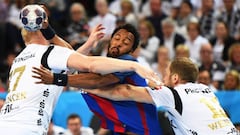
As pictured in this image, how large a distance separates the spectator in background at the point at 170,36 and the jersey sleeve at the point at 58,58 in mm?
8152

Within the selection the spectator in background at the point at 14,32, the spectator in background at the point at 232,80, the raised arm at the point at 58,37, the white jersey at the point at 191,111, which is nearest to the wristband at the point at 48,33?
the raised arm at the point at 58,37

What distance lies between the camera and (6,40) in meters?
17.0

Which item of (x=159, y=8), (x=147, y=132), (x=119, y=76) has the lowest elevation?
(x=147, y=132)

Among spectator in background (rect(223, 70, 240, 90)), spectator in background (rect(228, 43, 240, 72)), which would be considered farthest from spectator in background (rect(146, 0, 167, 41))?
spectator in background (rect(223, 70, 240, 90))

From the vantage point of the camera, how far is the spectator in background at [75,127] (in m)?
12.6

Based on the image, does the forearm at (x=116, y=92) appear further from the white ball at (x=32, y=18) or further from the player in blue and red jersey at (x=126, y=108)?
the white ball at (x=32, y=18)

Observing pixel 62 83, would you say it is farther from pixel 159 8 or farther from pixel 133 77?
pixel 159 8

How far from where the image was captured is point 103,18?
16891mm

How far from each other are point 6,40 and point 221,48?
15.9ft

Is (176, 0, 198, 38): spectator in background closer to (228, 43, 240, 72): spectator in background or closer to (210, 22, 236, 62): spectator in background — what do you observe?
(210, 22, 236, 62): spectator in background

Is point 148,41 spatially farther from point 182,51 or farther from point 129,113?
point 129,113

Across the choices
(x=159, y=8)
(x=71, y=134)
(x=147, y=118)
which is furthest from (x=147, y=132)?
(x=159, y=8)

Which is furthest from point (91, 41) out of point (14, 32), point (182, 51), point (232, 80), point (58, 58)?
point (14, 32)

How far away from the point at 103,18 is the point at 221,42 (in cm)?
275
